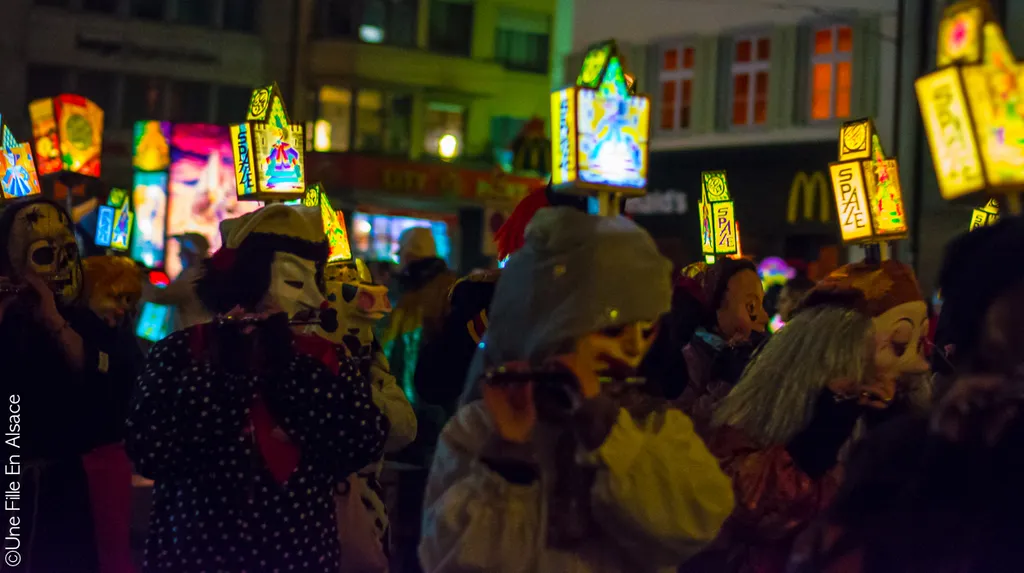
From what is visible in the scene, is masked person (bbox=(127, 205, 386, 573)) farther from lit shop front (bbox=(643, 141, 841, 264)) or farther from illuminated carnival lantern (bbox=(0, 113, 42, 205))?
lit shop front (bbox=(643, 141, 841, 264))

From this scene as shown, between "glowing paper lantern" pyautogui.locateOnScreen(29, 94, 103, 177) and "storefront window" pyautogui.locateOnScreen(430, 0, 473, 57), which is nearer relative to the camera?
"glowing paper lantern" pyautogui.locateOnScreen(29, 94, 103, 177)

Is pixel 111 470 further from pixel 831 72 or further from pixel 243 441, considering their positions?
pixel 831 72

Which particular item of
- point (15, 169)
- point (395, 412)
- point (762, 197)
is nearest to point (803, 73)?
point (762, 197)

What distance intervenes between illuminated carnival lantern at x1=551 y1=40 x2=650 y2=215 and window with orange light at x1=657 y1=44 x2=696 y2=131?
17.0 meters

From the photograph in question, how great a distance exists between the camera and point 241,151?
249 inches

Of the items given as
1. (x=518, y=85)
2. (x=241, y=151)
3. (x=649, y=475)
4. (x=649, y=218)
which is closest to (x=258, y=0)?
(x=518, y=85)

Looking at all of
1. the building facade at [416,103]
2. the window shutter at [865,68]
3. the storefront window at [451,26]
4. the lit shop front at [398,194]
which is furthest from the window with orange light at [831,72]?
the storefront window at [451,26]

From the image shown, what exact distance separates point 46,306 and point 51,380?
0.31m

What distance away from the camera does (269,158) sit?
6176mm

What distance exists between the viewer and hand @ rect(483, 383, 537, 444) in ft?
8.86

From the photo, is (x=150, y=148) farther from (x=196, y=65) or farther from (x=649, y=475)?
(x=649, y=475)

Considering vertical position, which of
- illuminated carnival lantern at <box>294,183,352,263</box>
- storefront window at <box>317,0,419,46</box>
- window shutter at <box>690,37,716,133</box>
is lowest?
illuminated carnival lantern at <box>294,183,352,263</box>

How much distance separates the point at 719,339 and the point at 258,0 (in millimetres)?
24641

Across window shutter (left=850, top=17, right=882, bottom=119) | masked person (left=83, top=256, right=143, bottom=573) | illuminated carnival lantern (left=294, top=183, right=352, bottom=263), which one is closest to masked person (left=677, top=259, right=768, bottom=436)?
illuminated carnival lantern (left=294, top=183, right=352, bottom=263)
